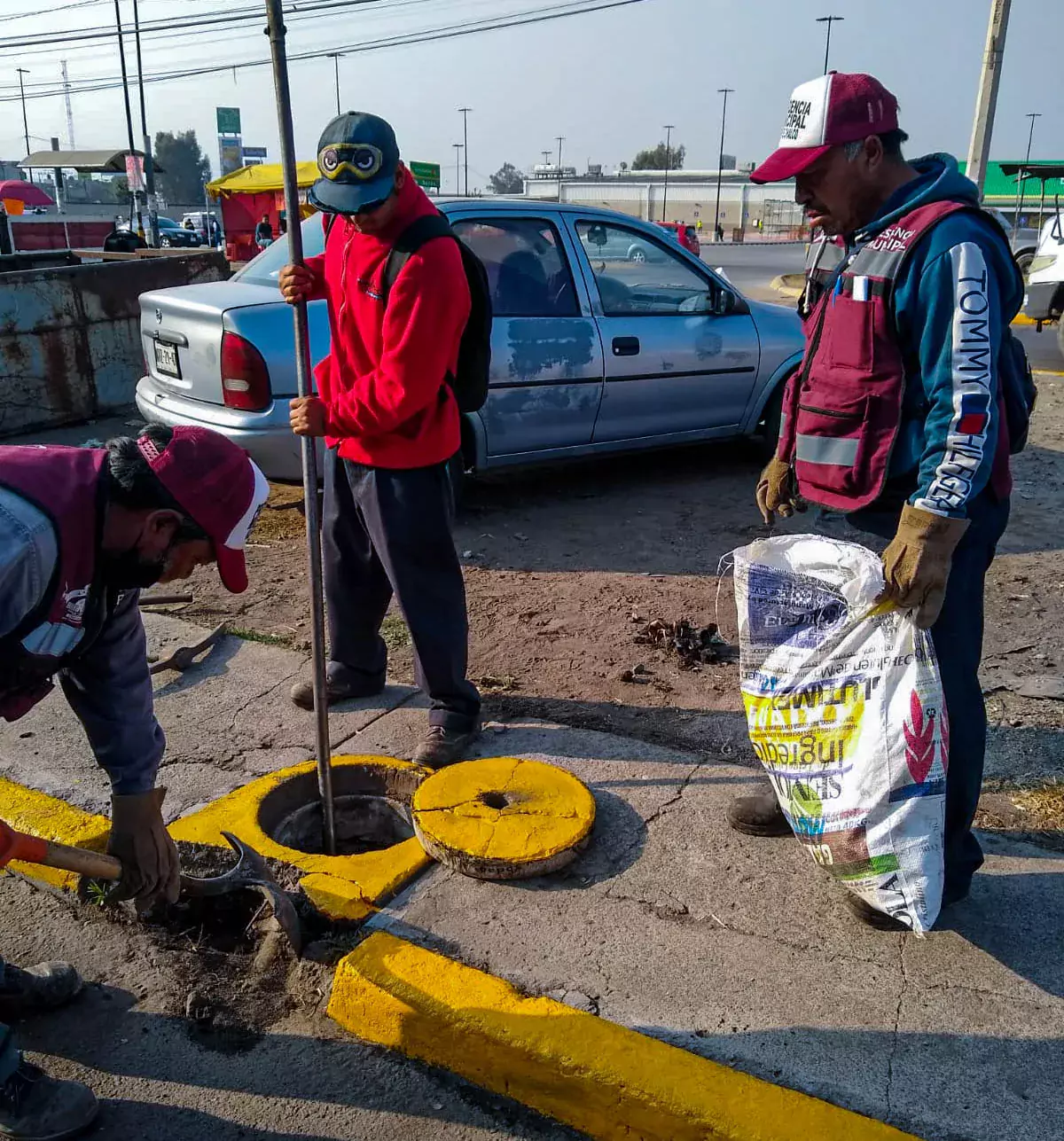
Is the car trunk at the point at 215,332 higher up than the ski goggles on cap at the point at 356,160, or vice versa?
the ski goggles on cap at the point at 356,160

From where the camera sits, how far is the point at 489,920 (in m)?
2.66

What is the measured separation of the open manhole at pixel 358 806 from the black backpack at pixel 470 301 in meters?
1.28

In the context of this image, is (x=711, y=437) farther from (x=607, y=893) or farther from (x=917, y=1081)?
(x=917, y=1081)

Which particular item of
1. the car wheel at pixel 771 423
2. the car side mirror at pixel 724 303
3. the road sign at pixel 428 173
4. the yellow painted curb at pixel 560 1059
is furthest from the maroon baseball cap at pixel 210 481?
the road sign at pixel 428 173

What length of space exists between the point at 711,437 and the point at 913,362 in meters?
4.63

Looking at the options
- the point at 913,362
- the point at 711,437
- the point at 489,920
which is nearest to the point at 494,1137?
the point at 489,920

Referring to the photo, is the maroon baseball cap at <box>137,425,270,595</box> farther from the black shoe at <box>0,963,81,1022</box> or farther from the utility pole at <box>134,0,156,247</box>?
the utility pole at <box>134,0,156,247</box>

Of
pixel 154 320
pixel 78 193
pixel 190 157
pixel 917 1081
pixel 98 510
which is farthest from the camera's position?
pixel 190 157

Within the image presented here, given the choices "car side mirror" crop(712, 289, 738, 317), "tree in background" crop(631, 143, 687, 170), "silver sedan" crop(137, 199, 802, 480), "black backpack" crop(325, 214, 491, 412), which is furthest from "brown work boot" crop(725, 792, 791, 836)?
"tree in background" crop(631, 143, 687, 170)

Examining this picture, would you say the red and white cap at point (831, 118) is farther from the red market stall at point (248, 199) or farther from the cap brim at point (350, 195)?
the red market stall at point (248, 199)

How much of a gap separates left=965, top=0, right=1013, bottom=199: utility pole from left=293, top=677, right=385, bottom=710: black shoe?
496 inches

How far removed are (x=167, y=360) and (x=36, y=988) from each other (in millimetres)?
4102

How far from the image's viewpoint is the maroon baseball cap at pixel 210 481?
6.10 feet

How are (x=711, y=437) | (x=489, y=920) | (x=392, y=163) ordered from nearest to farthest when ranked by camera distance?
(x=489, y=920)
(x=392, y=163)
(x=711, y=437)
